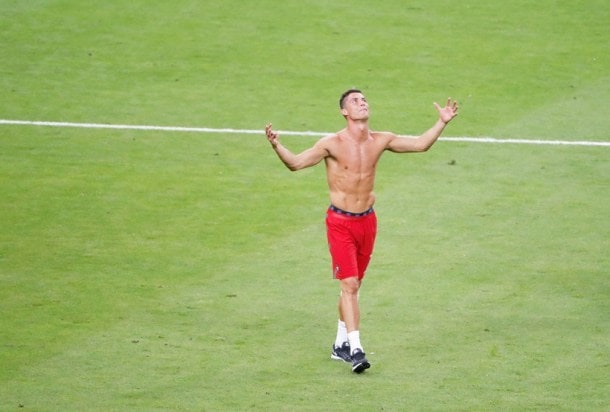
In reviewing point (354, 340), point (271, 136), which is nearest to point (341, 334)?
point (354, 340)

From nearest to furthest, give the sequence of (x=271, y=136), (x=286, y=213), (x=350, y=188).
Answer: (x=271, y=136) → (x=350, y=188) → (x=286, y=213)

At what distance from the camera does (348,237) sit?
1300cm

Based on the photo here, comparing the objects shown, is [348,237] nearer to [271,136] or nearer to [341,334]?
[341,334]

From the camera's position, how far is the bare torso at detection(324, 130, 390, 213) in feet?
42.7

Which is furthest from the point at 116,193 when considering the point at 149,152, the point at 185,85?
the point at 185,85

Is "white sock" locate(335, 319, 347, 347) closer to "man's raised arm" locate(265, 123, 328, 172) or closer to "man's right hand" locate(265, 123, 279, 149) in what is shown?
"man's raised arm" locate(265, 123, 328, 172)

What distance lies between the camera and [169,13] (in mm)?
25578

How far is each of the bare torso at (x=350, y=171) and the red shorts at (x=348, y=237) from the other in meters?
0.08

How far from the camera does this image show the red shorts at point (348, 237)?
12930 millimetres

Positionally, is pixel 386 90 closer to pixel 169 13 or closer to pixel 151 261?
pixel 169 13

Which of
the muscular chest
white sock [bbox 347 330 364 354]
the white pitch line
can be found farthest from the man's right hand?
the white pitch line

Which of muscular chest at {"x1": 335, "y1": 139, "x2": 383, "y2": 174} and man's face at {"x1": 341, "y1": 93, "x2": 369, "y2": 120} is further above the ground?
man's face at {"x1": 341, "y1": 93, "x2": 369, "y2": 120}

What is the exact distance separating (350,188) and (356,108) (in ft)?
2.46

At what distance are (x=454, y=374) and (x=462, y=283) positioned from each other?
8.54 ft
